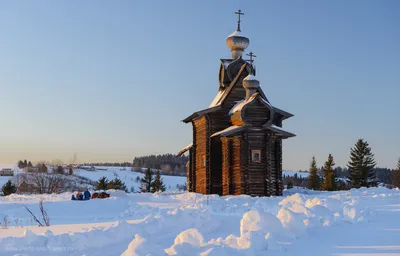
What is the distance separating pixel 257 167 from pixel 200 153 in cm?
437

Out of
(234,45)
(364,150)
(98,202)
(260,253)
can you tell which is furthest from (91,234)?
(364,150)

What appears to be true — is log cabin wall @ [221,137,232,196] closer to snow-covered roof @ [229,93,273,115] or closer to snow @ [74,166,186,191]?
snow-covered roof @ [229,93,273,115]

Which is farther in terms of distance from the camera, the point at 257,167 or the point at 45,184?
the point at 45,184

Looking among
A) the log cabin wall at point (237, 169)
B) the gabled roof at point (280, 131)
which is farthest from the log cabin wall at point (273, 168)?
the log cabin wall at point (237, 169)

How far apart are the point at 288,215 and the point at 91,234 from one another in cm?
325

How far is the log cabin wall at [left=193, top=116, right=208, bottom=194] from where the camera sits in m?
23.2

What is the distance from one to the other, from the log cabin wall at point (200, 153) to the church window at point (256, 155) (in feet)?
10.5

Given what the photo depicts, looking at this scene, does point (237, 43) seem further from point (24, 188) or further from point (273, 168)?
point (24, 188)

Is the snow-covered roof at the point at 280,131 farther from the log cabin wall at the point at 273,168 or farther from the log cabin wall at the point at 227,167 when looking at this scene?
the log cabin wall at the point at 227,167

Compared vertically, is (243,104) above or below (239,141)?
above

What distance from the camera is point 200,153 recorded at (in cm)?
2423

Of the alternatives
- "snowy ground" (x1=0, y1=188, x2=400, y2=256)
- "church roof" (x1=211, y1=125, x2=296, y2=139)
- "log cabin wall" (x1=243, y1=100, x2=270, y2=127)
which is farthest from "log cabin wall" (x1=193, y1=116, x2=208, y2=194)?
"snowy ground" (x1=0, y1=188, x2=400, y2=256)

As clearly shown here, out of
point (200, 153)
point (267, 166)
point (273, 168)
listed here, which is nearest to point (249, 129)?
point (267, 166)

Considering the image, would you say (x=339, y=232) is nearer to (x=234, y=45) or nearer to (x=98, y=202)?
(x=98, y=202)
